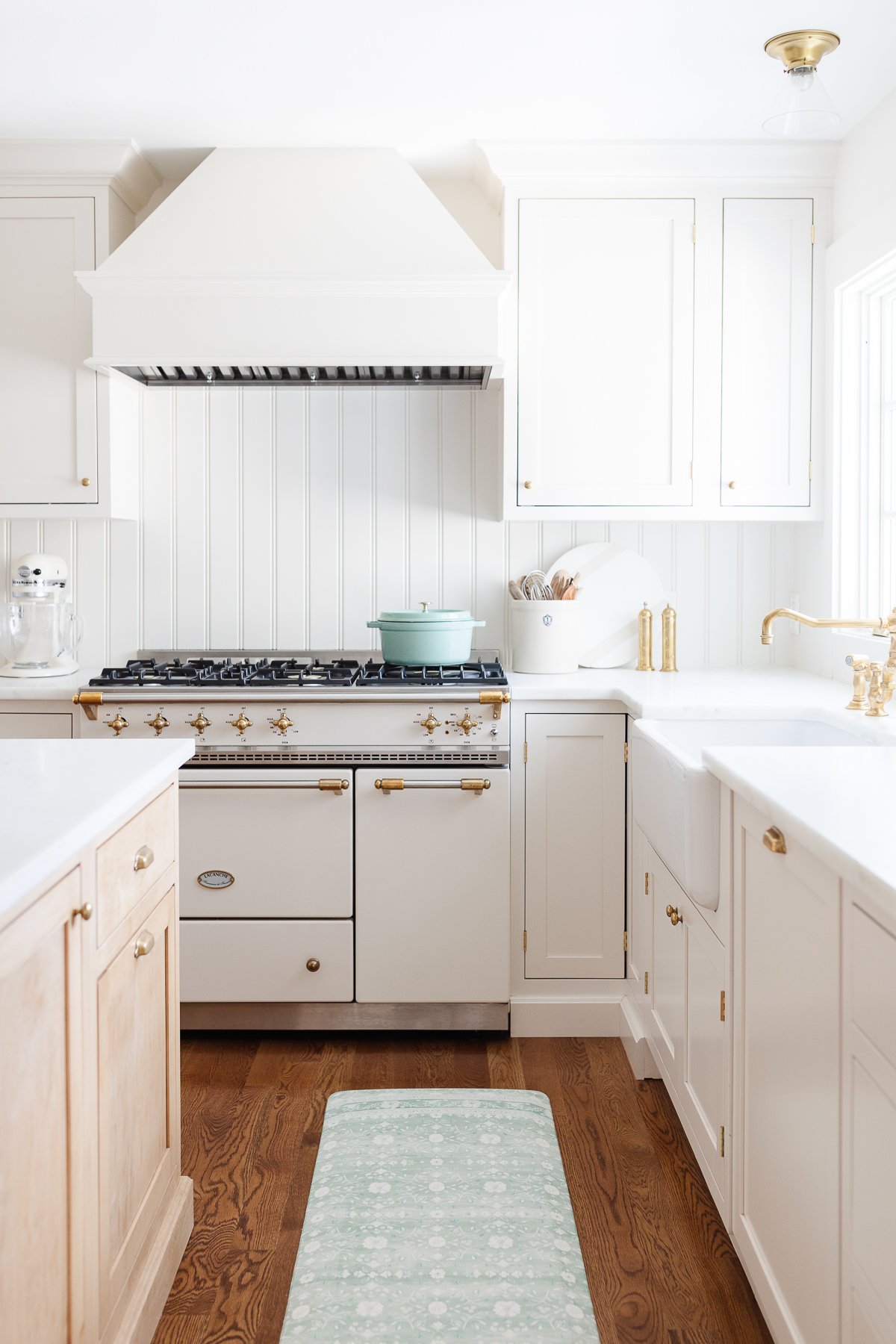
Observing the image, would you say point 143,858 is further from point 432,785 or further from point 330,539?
point 330,539

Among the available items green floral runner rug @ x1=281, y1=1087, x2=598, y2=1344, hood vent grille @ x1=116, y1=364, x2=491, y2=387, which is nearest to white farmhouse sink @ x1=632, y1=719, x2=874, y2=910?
green floral runner rug @ x1=281, y1=1087, x2=598, y2=1344

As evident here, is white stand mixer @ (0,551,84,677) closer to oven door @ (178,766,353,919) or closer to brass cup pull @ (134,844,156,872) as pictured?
oven door @ (178,766,353,919)

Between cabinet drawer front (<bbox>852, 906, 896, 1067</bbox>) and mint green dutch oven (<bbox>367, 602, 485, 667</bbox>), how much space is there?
1.80 metres

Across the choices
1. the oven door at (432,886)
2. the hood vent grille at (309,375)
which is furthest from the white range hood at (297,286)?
the oven door at (432,886)

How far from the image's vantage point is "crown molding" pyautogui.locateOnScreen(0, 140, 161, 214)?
2.87m

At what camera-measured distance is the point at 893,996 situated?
106 cm

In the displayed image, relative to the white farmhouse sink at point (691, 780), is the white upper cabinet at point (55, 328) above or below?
above

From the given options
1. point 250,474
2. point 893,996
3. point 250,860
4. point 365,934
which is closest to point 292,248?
point 250,474

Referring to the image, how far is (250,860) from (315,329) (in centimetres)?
143

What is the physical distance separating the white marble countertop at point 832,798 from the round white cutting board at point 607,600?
4.87ft

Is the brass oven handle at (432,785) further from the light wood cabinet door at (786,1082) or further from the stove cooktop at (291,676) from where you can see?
the light wood cabinet door at (786,1082)

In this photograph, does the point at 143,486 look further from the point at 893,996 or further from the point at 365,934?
the point at 893,996

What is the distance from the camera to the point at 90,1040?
4.41ft

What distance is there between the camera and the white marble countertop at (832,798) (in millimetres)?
1119
